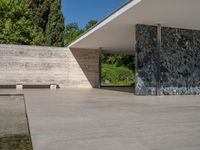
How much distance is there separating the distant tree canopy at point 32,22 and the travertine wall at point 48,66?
19.2ft

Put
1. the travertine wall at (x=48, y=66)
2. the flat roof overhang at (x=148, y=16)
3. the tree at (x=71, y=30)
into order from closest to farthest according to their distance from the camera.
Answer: the flat roof overhang at (x=148, y=16) → the travertine wall at (x=48, y=66) → the tree at (x=71, y=30)

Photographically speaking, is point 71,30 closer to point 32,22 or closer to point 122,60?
point 122,60

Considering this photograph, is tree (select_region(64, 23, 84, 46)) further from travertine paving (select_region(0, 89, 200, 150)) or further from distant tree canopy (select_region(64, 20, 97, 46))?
travertine paving (select_region(0, 89, 200, 150))

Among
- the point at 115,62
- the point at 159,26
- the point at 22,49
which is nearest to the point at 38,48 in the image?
the point at 22,49

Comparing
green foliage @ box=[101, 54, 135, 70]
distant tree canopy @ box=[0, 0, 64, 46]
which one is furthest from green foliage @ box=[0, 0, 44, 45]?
green foliage @ box=[101, 54, 135, 70]

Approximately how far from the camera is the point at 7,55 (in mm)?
13062

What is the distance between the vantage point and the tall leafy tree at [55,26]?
2001 cm

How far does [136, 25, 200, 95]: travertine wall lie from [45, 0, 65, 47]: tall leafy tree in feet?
38.7

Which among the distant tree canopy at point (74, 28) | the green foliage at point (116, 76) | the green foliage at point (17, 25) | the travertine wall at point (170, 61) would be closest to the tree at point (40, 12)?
the green foliage at point (17, 25)

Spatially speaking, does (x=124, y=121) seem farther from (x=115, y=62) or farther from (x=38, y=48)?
(x=115, y=62)

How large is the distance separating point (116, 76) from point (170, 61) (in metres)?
11.7

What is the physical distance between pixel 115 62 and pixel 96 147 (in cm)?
2532

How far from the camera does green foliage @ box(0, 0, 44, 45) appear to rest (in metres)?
19.4

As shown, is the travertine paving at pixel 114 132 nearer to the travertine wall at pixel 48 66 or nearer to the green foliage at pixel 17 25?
the travertine wall at pixel 48 66
